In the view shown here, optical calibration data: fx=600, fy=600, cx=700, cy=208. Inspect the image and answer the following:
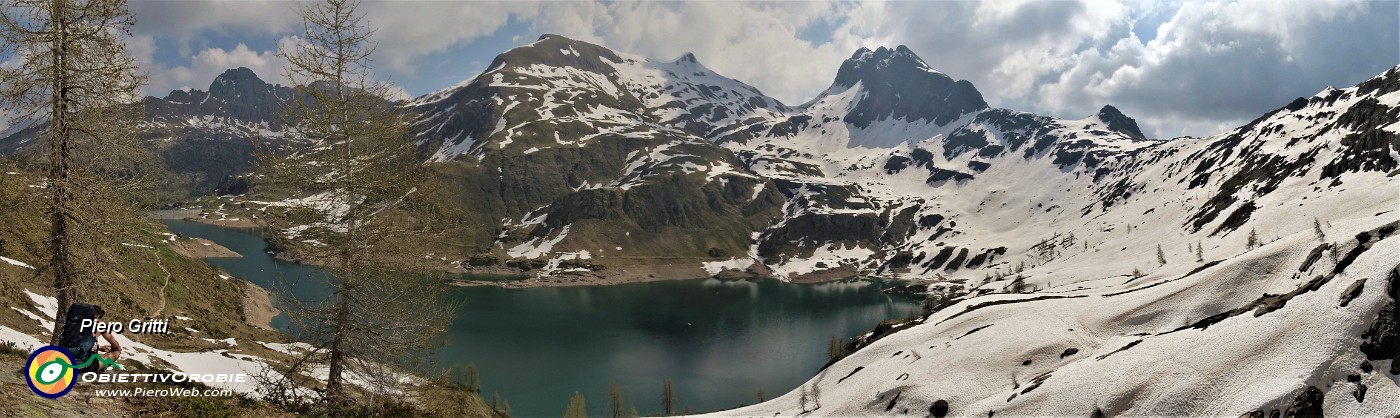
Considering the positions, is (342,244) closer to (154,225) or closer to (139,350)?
(154,225)

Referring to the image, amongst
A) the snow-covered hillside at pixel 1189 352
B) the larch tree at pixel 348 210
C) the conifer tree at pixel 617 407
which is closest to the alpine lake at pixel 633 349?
the conifer tree at pixel 617 407

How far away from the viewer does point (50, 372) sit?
14836 mm

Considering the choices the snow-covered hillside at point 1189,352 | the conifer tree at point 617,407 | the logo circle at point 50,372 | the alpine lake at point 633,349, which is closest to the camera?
the logo circle at point 50,372

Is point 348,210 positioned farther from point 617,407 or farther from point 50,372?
point 617,407

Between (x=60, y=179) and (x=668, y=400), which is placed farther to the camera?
(x=668, y=400)

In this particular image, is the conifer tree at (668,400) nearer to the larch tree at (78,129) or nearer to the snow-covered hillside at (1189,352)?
the snow-covered hillside at (1189,352)

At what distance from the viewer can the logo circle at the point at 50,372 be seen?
14.3 meters

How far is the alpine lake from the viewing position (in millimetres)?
108688

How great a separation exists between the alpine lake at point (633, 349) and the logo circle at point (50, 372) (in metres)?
79.7

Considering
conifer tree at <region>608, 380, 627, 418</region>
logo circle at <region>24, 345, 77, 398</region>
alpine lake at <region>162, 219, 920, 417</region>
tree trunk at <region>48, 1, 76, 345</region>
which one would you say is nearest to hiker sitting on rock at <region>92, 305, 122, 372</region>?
logo circle at <region>24, 345, 77, 398</region>

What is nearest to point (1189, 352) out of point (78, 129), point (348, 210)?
point (348, 210)

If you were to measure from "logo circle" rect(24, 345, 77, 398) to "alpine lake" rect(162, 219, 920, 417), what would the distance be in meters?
79.7

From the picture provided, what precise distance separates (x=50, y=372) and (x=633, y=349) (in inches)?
5051

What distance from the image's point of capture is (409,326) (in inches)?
870
